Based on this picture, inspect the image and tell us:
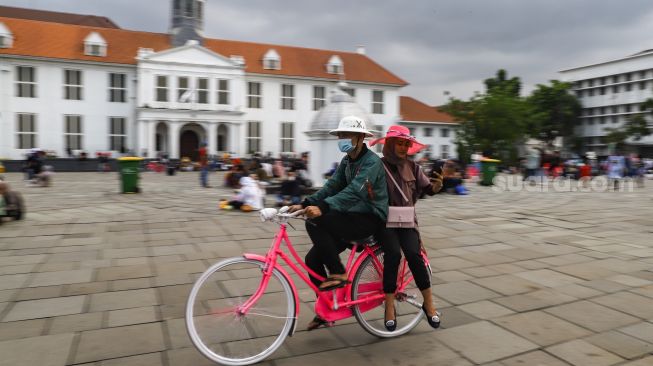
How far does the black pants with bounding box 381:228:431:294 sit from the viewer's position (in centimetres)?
365

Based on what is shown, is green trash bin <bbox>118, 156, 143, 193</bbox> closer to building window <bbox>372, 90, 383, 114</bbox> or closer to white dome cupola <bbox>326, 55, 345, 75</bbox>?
white dome cupola <bbox>326, 55, 345, 75</bbox>

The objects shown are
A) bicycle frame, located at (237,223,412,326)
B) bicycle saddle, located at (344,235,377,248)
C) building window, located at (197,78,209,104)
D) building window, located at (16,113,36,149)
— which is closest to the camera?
bicycle frame, located at (237,223,412,326)

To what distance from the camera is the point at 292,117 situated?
137 ft

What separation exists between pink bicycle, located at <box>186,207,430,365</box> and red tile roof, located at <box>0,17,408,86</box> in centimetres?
3720

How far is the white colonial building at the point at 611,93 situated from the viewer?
5791 cm

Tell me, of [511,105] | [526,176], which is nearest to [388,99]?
[511,105]

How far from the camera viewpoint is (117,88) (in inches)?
1428

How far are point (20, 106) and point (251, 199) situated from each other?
3118 cm

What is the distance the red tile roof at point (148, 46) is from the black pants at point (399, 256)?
122 ft

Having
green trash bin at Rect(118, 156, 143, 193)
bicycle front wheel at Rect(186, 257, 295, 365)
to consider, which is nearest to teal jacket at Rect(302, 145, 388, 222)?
bicycle front wheel at Rect(186, 257, 295, 365)

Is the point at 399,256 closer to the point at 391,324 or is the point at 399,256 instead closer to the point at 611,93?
the point at 391,324

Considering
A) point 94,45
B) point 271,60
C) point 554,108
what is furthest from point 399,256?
point 554,108

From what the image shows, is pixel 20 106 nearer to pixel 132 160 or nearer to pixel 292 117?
pixel 292 117

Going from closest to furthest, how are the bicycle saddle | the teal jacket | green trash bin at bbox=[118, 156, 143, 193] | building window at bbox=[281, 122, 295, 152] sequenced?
the teal jacket
the bicycle saddle
green trash bin at bbox=[118, 156, 143, 193]
building window at bbox=[281, 122, 295, 152]
